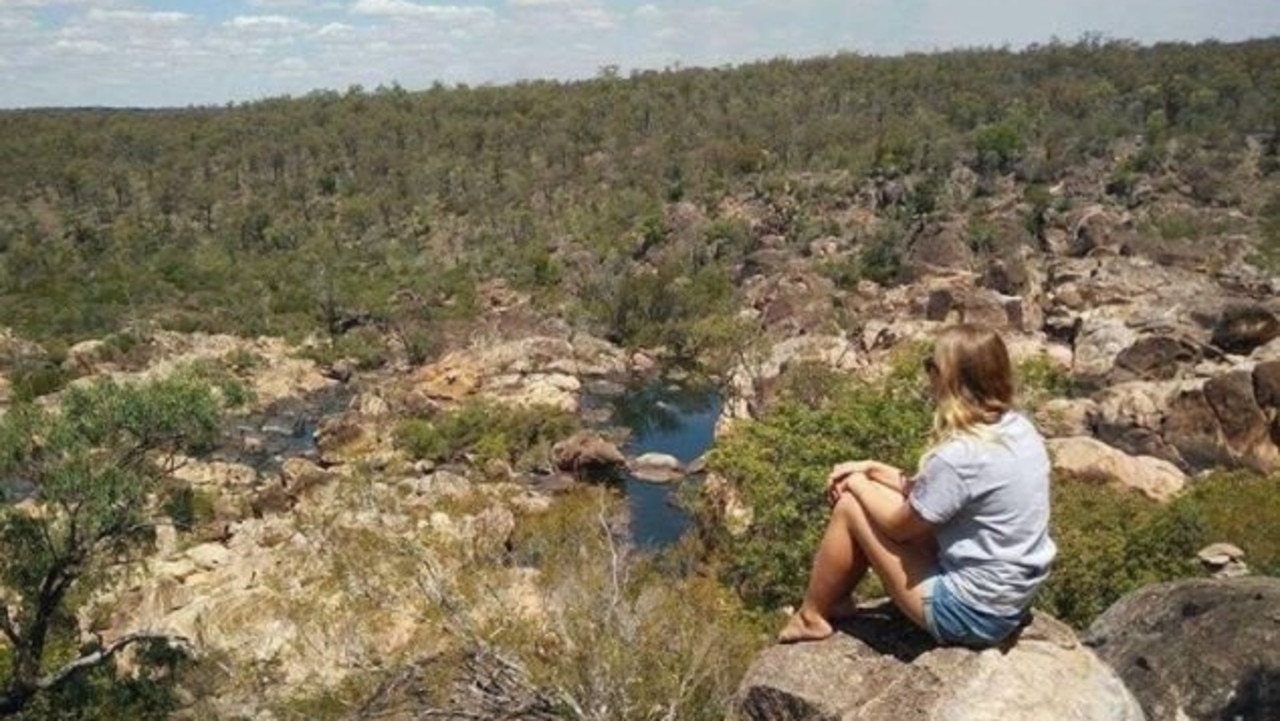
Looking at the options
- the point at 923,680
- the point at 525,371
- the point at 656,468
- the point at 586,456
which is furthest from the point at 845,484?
the point at 525,371

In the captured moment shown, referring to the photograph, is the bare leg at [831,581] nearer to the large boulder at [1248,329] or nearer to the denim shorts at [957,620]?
the denim shorts at [957,620]

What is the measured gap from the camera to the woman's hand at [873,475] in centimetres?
566

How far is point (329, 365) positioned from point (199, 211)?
4146 centimetres

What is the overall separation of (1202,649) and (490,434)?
33641 millimetres

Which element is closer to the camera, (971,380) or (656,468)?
(971,380)

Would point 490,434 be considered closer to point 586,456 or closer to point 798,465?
point 586,456

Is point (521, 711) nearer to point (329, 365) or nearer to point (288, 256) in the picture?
point (329, 365)

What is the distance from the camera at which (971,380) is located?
535 centimetres

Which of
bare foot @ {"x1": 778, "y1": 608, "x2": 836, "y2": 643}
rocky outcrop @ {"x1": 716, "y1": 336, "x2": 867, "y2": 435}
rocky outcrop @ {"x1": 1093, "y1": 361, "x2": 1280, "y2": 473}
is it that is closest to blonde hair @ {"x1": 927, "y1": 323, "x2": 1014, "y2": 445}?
bare foot @ {"x1": 778, "y1": 608, "x2": 836, "y2": 643}

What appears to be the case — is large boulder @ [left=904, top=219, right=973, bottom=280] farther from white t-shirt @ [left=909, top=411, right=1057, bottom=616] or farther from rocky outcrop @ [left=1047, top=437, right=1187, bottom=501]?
white t-shirt @ [left=909, top=411, right=1057, bottom=616]

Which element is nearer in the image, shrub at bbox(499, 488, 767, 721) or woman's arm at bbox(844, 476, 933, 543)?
woman's arm at bbox(844, 476, 933, 543)

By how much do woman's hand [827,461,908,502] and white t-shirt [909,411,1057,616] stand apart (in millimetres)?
287

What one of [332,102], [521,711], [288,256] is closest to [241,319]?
[288,256]

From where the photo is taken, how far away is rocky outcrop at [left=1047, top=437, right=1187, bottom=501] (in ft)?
86.2
